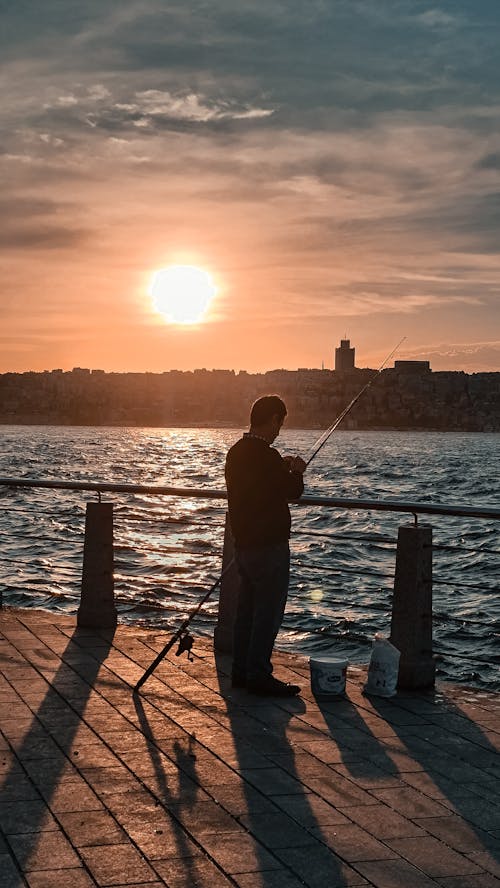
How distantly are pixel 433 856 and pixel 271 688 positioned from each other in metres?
2.60

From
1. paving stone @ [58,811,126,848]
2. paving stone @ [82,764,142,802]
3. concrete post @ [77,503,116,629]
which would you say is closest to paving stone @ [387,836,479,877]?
paving stone @ [58,811,126,848]

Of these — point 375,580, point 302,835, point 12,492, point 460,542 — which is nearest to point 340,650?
point 375,580

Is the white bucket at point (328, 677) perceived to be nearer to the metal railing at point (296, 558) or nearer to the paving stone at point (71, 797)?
the metal railing at point (296, 558)

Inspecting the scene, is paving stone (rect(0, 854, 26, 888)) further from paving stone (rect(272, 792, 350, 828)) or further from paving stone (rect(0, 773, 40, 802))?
paving stone (rect(272, 792, 350, 828))

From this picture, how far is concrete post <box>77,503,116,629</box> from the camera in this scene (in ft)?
29.1

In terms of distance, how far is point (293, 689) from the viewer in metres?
6.88

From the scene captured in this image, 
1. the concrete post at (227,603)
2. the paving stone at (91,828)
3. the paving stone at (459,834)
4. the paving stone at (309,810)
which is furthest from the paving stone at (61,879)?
the concrete post at (227,603)

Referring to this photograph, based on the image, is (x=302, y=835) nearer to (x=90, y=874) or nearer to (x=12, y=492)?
(x=90, y=874)

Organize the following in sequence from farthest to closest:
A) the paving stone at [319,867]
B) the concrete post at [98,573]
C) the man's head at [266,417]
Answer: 1. the concrete post at [98,573]
2. the man's head at [266,417]
3. the paving stone at [319,867]

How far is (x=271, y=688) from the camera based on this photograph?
684cm

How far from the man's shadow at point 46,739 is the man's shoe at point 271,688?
1.04m

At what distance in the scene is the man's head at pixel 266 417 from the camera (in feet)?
22.3

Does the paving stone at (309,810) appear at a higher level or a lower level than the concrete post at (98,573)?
lower

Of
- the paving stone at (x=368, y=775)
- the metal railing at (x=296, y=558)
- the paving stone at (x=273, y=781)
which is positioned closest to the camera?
the paving stone at (x=273, y=781)
